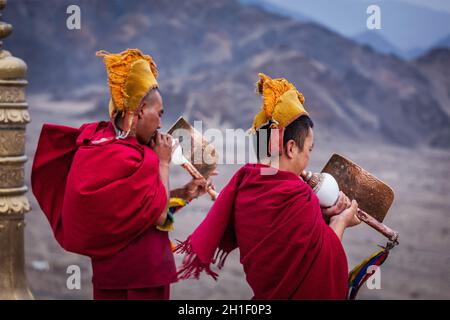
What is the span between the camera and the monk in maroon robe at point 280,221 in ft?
11.1

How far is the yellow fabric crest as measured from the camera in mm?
3643

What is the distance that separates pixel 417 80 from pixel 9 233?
35.7 ft

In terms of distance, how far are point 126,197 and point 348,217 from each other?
3.08 feet

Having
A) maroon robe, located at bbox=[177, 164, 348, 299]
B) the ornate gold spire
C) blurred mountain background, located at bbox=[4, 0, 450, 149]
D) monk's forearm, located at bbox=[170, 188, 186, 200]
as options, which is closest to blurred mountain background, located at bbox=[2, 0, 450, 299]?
blurred mountain background, located at bbox=[4, 0, 450, 149]

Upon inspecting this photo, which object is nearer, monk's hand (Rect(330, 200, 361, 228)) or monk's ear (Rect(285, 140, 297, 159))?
monk's ear (Rect(285, 140, 297, 159))

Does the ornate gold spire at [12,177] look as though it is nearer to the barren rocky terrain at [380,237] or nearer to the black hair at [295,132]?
the black hair at [295,132]

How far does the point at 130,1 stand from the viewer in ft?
55.6

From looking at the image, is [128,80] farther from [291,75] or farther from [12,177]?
[291,75]

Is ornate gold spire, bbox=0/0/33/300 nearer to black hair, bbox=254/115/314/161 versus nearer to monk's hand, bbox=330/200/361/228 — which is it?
black hair, bbox=254/115/314/161

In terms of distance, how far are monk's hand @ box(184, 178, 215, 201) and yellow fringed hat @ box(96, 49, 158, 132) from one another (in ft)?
1.76

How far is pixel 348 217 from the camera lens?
3605 mm

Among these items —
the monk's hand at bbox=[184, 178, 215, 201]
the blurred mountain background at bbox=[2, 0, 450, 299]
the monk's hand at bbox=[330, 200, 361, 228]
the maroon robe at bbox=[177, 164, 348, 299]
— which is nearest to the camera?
the maroon robe at bbox=[177, 164, 348, 299]

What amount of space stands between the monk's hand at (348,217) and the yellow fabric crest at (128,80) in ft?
3.15

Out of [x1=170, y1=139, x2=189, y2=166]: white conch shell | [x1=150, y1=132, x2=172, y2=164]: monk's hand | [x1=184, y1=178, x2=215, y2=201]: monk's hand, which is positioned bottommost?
[x1=184, y1=178, x2=215, y2=201]: monk's hand
